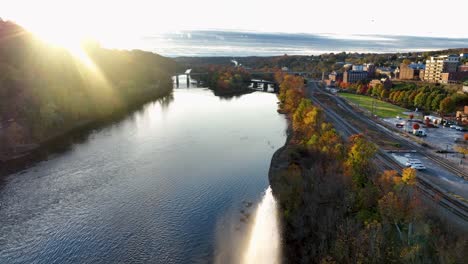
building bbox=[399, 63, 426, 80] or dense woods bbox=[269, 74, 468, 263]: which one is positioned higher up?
building bbox=[399, 63, 426, 80]

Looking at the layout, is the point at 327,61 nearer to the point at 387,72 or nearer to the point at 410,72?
the point at 387,72

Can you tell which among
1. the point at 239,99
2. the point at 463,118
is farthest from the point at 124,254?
the point at 239,99

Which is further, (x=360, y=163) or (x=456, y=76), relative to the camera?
(x=456, y=76)

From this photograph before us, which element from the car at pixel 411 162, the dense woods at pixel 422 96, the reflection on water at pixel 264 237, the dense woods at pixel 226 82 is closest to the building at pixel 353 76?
the dense woods at pixel 422 96

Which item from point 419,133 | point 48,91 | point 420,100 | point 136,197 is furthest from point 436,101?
point 48,91

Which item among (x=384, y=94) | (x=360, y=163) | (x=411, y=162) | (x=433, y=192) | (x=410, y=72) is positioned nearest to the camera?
(x=433, y=192)

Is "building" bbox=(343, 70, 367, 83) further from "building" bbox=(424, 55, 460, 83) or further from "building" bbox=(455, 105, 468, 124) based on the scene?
"building" bbox=(455, 105, 468, 124)

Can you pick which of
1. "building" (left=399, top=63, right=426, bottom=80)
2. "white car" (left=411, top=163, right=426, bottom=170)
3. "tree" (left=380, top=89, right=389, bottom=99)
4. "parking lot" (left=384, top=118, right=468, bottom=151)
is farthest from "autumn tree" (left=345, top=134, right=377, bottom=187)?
"building" (left=399, top=63, right=426, bottom=80)
